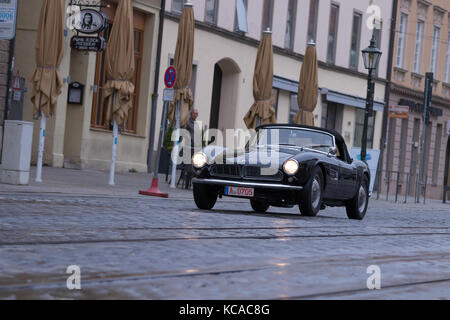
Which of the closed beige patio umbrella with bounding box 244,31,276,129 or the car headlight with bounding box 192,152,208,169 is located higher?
the closed beige patio umbrella with bounding box 244,31,276,129

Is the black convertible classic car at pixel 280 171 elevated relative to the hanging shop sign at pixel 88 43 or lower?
lower

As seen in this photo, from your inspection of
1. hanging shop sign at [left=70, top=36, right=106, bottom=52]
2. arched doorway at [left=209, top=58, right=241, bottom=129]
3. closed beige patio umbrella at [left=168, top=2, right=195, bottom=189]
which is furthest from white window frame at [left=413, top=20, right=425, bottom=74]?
closed beige patio umbrella at [left=168, top=2, right=195, bottom=189]

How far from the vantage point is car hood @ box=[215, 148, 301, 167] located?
1480cm

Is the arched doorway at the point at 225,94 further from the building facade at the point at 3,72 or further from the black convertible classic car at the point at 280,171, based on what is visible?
the black convertible classic car at the point at 280,171

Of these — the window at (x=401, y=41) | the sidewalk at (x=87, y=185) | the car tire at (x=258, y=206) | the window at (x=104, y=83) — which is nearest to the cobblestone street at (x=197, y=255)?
the sidewalk at (x=87, y=185)

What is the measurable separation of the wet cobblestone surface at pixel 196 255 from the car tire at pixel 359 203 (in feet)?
10.1

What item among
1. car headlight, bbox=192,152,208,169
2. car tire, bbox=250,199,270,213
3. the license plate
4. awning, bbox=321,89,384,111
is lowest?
car tire, bbox=250,199,270,213

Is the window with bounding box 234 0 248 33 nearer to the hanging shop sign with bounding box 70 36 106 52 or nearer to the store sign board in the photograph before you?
the hanging shop sign with bounding box 70 36 106 52

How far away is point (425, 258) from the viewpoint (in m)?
10.3

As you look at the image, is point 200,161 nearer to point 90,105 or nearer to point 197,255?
point 197,255

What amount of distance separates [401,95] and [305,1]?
969 cm

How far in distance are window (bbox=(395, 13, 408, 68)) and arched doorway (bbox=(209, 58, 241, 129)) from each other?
13608 millimetres

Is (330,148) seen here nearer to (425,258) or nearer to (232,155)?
(232,155)

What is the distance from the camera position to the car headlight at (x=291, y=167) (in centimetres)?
1460
